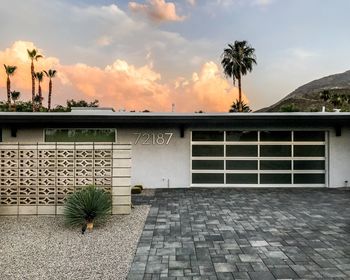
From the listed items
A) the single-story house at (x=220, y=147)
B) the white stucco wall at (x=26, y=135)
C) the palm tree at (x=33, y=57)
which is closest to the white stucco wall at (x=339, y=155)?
the single-story house at (x=220, y=147)

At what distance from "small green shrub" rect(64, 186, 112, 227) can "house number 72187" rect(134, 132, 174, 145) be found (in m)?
5.15

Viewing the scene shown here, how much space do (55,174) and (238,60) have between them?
30.4m

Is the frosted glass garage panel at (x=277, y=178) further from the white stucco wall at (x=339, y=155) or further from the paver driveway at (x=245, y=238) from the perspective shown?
the paver driveway at (x=245, y=238)

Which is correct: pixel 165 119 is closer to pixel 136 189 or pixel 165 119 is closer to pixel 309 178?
pixel 136 189

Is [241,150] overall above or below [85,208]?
above

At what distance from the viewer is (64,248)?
5.87 meters

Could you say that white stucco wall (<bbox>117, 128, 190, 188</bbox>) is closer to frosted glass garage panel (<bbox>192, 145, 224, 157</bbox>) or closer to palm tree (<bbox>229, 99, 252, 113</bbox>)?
frosted glass garage panel (<bbox>192, 145, 224, 157</bbox>)

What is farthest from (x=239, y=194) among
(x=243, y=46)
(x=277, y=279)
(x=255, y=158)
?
(x=243, y=46)

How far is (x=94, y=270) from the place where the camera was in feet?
15.9

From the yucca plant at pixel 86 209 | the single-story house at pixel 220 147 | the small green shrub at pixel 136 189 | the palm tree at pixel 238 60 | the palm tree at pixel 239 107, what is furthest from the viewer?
the palm tree at pixel 239 107

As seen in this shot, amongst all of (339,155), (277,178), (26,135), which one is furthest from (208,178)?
(26,135)

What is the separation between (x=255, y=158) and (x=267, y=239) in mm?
6647

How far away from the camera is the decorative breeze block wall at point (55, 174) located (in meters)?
8.46

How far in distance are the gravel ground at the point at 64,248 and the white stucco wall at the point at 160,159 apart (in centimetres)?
446
